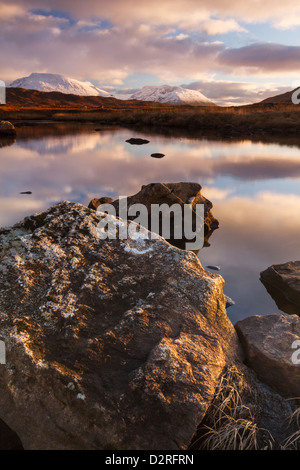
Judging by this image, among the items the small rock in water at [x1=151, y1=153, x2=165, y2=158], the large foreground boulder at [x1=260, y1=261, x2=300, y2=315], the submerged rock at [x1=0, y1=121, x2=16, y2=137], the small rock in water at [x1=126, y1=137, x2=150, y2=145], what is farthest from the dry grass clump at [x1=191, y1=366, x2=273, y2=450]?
the submerged rock at [x1=0, y1=121, x2=16, y2=137]

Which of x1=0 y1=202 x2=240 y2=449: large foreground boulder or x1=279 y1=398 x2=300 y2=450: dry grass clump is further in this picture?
x1=279 y1=398 x2=300 y2=450: dry grass clump

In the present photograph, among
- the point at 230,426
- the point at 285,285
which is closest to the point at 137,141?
the point at 285,285

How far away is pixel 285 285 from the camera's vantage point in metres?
7.23

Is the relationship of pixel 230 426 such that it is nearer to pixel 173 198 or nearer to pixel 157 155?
pixel 173 198

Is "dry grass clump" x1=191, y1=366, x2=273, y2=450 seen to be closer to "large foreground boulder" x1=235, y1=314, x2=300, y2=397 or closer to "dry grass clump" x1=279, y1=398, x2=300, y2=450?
"dry grass clump" x1=279, y1=398, x2=300, y2=450

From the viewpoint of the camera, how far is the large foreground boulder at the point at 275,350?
3643 mm

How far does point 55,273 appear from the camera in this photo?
3.81 meters

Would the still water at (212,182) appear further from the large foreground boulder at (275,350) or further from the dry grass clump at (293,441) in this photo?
the dry grass clump at (293,441)

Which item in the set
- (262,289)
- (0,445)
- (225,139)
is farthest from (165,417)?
(225,139)

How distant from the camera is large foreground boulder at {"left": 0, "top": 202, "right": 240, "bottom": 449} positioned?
276 centimetres

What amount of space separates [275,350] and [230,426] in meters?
1.17

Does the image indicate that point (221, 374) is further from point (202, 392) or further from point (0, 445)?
point (0, 445)

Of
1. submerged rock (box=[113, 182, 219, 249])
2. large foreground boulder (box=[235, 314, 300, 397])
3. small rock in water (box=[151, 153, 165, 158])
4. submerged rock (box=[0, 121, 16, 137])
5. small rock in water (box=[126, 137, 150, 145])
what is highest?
submerged rock (box=[0, 121, 16, 137])

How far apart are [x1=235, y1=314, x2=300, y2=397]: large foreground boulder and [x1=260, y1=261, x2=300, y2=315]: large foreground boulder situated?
2867 millimetres
